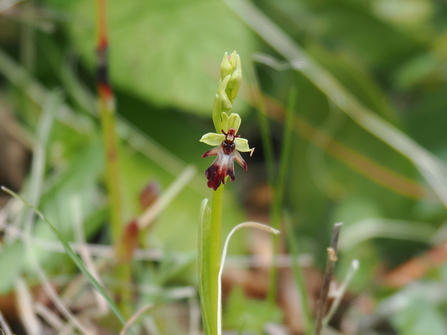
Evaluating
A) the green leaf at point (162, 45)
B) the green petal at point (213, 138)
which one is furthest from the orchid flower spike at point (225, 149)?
the green leaf at point (162, 45)

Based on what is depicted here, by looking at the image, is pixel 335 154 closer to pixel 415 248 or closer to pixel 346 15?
pixel 415 248

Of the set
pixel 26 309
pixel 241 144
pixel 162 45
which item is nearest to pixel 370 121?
pixel 162 45

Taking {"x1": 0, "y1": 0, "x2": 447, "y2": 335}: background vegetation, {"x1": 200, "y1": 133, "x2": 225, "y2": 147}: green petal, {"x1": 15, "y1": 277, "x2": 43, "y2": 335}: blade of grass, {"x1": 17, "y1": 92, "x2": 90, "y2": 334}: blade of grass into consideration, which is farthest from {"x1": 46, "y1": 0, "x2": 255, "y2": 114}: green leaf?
{"x1": 200, "y1": 133, "x2": 225, "y2": 147}: green petal

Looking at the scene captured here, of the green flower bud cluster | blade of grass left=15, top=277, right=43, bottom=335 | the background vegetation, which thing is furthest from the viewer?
the background vegetation

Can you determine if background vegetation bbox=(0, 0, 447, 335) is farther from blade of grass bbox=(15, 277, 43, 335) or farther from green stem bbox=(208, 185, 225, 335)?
green stem bbox=(208, 185, 225, 335)

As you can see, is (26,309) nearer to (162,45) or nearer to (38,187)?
(38,187)

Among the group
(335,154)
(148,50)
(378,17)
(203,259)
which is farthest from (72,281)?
(378,17)

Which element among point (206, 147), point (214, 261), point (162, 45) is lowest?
point (214, 261)
